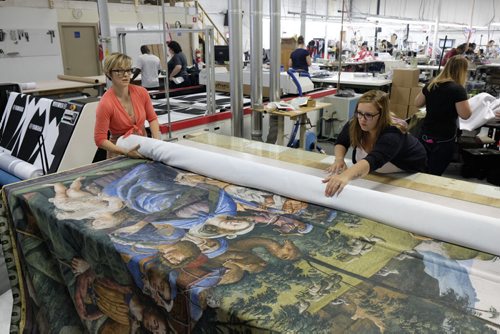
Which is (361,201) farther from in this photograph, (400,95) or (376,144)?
(400,95)

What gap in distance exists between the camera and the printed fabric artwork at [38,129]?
282 cm

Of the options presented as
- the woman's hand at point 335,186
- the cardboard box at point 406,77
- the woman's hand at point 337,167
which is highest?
the cardboard box at point 406,77

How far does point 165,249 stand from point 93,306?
1.54 ft

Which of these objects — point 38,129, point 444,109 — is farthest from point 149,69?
point 444,109

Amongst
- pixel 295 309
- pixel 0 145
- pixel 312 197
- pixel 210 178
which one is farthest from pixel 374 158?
pixel 0 145

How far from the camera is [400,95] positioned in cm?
598

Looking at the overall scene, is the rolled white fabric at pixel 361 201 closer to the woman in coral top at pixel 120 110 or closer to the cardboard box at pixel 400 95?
the woman in coral top at pixel 120 110

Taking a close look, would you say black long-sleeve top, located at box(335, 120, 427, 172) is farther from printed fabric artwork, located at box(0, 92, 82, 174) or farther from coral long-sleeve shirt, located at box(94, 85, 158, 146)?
printed fabric artwork, located at box(0, 92, 82, 174)

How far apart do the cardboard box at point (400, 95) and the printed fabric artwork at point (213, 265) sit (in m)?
4.85

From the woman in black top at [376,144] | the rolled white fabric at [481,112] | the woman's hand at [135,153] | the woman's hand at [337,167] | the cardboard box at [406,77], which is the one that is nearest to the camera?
the woman in black top at [376,144]

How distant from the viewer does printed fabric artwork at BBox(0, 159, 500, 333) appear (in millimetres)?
1005

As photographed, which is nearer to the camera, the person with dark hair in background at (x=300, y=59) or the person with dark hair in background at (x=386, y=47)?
the person with dark hair in background at (x=300, y=59)

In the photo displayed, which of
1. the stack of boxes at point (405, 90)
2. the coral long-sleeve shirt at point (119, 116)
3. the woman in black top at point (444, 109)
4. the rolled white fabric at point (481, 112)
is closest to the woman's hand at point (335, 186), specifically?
the coral long-sleeve shirt at point (119, 116)

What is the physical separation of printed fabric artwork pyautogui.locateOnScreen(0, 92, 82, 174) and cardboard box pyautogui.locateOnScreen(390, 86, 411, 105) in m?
4.64
